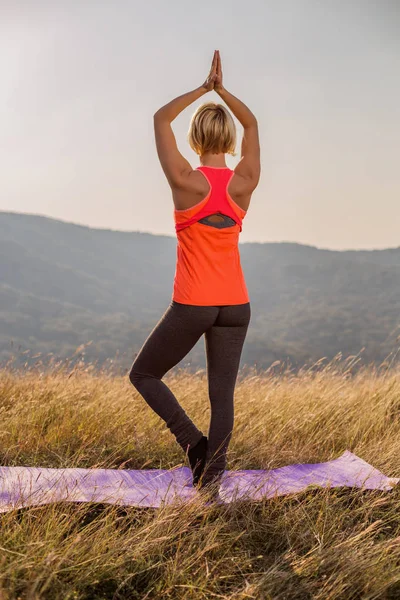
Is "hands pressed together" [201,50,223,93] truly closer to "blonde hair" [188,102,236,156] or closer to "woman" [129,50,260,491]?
"woman" [129,50,260,491]

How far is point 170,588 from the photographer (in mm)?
2441

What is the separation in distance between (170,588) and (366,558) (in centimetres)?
97

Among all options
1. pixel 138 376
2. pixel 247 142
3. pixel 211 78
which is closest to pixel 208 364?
pixel 138 376

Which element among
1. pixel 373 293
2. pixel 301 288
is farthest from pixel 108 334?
pixel 373 293

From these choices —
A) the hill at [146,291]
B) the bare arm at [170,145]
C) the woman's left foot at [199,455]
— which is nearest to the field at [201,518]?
the woman's left foot at [199,455]

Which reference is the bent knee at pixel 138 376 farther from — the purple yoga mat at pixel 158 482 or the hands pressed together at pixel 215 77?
the hands pressed together at pixel 215 77

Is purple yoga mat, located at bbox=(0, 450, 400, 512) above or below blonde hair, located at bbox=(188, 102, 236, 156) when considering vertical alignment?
below

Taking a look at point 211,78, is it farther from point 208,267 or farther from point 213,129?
point 208,267

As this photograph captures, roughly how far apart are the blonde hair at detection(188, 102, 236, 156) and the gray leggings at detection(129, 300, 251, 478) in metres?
0.89

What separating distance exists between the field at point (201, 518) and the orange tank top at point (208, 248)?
1.11 metres

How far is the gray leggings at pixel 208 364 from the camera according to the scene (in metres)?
3.30

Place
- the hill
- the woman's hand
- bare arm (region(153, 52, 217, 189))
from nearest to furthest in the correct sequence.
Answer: bare arm (region(153, 52, 217, 189))
the woman's hand
the hill

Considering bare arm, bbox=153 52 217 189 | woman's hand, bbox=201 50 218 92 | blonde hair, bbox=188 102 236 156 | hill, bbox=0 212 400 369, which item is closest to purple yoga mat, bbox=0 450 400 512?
bare arm, bbox=153 52 217 189

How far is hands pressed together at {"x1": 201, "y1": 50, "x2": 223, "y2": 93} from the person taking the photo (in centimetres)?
342
